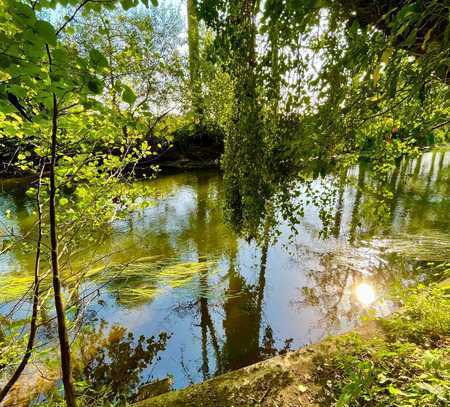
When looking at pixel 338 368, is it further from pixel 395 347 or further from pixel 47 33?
pixel 47 33

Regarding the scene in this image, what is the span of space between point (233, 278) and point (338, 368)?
2261mm

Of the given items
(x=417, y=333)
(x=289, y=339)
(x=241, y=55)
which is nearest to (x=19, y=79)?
(x=241, y=55)

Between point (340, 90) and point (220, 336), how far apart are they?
9.35ft

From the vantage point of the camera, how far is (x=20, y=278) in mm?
3699

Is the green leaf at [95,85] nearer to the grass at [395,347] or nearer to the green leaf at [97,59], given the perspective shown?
the green leaf at [97,59]

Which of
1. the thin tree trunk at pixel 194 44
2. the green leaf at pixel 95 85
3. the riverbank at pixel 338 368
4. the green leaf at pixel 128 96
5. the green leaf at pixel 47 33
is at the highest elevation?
the thin tree trunk at pixel 194 44

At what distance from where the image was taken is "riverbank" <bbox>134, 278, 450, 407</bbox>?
65.4 inches

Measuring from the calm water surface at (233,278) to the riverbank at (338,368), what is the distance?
1.34 feet

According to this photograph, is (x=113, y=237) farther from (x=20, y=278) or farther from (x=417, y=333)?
(x=417, y=333)

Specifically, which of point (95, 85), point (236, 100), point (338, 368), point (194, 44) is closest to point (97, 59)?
point (95, 85)

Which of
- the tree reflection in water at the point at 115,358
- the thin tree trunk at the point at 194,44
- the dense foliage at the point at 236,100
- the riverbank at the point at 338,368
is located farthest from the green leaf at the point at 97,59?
the tree reflection in water at the point at 115,358

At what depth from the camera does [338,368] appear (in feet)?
6.11

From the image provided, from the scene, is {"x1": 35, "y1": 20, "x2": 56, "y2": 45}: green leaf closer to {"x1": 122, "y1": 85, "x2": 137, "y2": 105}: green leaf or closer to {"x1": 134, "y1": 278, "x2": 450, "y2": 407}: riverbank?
{"x1": 122, "y1": 85, "x2": 137, "y2": 105}: green leaf

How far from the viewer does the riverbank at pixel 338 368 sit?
1662mm
